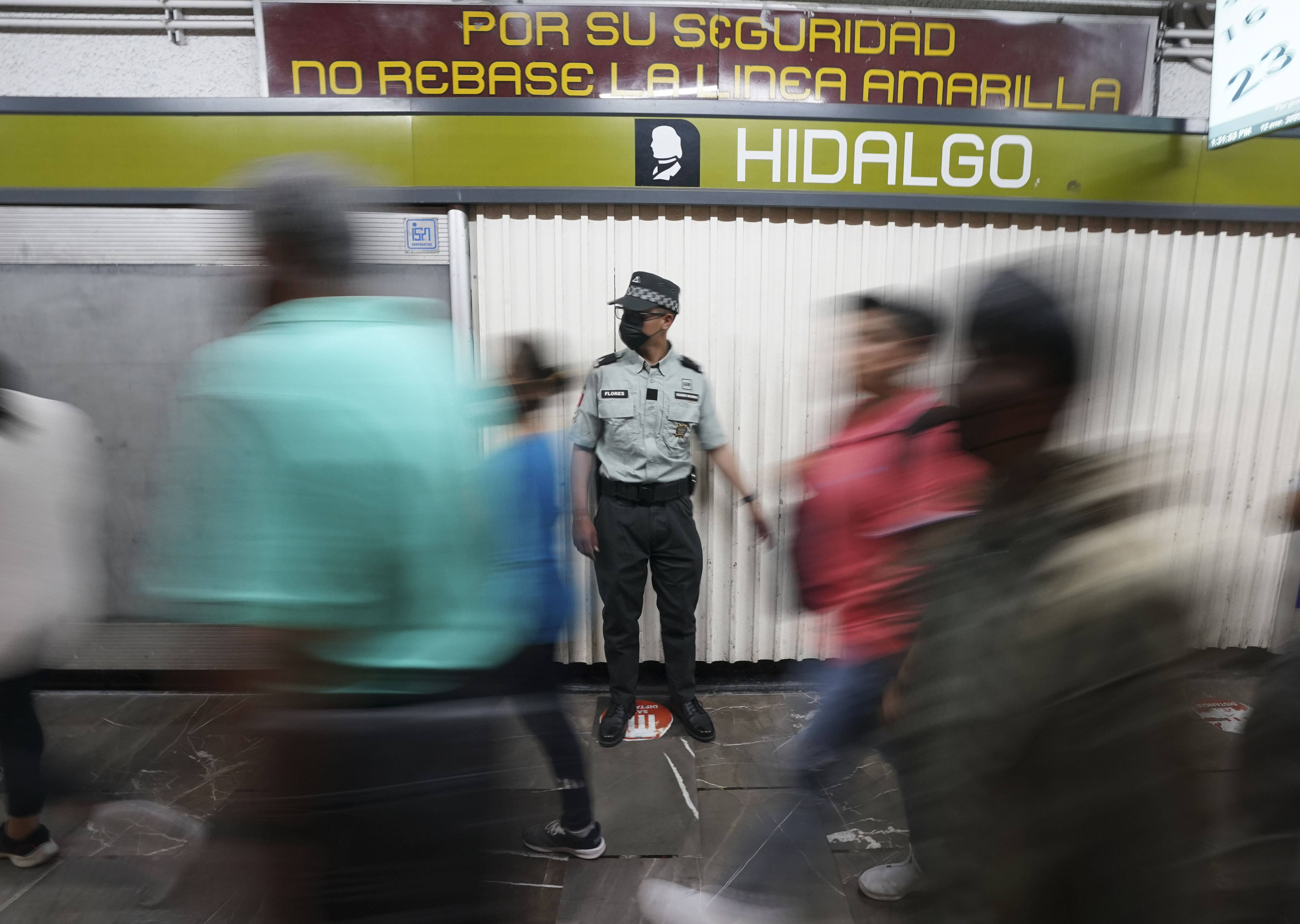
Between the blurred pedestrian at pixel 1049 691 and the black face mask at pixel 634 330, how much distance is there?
2024 mm

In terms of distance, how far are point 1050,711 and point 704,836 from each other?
200 cm

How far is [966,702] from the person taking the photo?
3.14ft

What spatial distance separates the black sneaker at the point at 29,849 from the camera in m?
2.33

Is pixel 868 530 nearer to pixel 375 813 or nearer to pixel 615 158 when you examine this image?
pixel 375 813

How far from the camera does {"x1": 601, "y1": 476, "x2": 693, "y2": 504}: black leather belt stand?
9.94 ft

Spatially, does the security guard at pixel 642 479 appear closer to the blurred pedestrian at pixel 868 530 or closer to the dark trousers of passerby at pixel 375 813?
the blurred pedestrian at pixel 868 530

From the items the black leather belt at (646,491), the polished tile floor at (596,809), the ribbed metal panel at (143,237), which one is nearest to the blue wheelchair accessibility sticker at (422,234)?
the ribbed metal panel at (143,237)

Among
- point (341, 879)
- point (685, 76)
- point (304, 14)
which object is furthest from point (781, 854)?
point (304, 14)

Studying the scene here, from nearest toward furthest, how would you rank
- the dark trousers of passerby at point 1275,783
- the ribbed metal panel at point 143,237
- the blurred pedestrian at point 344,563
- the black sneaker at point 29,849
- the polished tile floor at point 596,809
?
1. the blurred pedestrian at point 344,563
2. the dark trousers of passerby at point 1275,783
3. the polished tile floor at point 596,809
4. the black sneaker at point 29,849
5. the ribbed metal panel at point 143,237

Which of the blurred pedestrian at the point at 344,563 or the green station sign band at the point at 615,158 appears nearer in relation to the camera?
the blurred pedestrian at the point at 344,563

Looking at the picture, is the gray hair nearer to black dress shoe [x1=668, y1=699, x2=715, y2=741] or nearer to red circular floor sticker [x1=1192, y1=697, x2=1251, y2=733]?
black dress shoe [x1=668, y1=699, x2=715, y2=741]

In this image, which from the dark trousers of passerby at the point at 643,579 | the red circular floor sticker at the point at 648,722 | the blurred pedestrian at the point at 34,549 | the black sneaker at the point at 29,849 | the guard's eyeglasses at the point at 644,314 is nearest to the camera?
the blurred pedestrian at the point at 34,549

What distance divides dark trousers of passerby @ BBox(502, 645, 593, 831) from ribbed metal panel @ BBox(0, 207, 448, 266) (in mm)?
2177

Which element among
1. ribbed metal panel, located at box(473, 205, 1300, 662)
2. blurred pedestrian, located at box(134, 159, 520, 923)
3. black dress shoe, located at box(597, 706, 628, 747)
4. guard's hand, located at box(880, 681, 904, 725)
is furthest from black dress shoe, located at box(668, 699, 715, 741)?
blurred pedestrian, located at box(134, 159, 520, 923)
